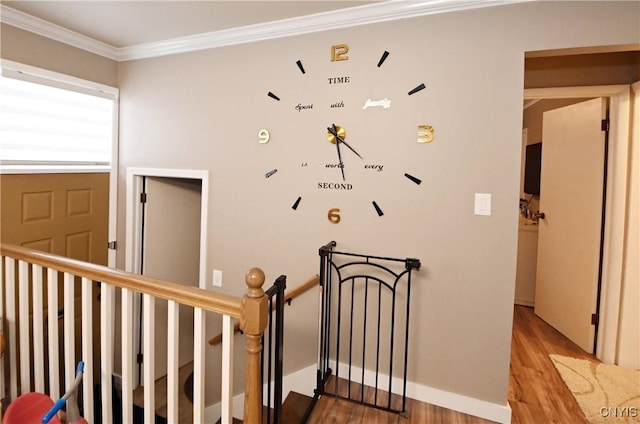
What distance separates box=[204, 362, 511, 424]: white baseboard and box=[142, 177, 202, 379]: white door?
1487 millimetres

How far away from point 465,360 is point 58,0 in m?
3.43

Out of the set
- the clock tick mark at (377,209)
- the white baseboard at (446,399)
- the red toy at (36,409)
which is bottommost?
the white baseboard at (446,399)

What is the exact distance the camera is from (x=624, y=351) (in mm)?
2902

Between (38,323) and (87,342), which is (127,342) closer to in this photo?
(87,342)

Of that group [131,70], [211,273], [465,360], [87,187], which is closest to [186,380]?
[211,273]

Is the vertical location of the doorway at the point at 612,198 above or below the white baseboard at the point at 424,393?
above

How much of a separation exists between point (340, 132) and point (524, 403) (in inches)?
85.2

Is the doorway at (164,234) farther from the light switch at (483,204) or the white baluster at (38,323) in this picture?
the light switch at (483,204)

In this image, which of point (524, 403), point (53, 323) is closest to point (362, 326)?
point (524, 403)

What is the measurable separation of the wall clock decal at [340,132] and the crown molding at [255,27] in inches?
7.9

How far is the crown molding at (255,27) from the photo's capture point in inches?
86.0

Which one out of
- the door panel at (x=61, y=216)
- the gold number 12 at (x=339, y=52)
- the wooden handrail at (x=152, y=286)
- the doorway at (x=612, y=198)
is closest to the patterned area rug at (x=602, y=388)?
the doorway at (x=612, y=198)

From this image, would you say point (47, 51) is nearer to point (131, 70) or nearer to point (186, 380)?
point (131, 70)

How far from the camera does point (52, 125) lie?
9.33ft
